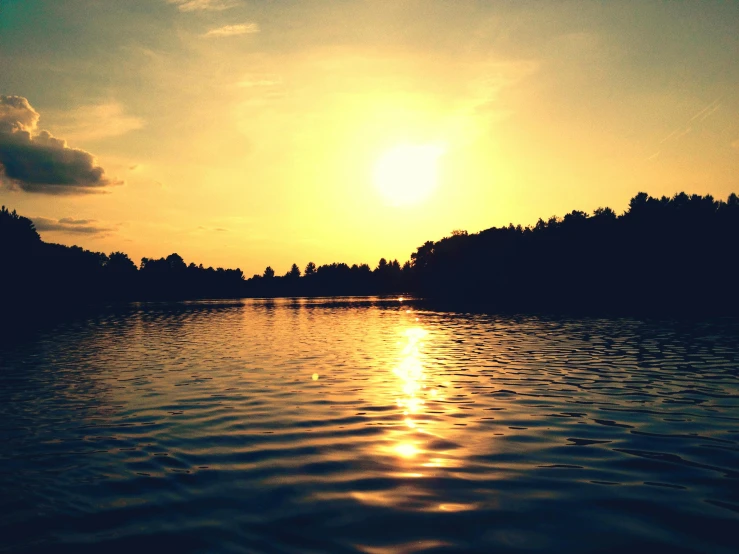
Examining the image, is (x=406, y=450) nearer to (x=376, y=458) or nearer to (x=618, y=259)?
(x=376, y=458)

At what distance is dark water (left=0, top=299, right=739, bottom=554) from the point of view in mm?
7594

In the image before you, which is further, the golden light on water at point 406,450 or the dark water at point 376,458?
the golden light on water at point 406,450

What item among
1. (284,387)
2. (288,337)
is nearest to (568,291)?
(288,337)

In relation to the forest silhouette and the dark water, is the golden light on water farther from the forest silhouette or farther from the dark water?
the forest silhouette

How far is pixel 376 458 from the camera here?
11.4m

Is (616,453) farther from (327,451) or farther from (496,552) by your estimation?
(327,451)

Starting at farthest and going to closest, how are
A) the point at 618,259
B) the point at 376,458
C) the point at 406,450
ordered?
1. the point at 618,259
2. the point at 406,450
3. the point at 376,458

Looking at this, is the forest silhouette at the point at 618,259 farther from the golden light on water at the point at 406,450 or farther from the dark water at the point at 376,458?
the golden light on water at the point at 406,450

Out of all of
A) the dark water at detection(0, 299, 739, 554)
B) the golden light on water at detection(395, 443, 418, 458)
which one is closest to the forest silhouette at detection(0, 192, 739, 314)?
the dark water at detection(0, 299, 739, 554)

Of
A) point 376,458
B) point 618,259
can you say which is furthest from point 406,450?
point 618,259

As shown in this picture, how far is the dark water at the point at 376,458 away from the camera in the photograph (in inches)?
299

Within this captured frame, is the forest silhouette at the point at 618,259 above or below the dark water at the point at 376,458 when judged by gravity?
above

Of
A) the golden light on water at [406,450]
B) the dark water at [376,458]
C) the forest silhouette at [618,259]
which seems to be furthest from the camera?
the forest silhouette at [618,259]

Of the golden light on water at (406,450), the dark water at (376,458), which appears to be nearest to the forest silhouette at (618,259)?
the dark water at (376,458)
